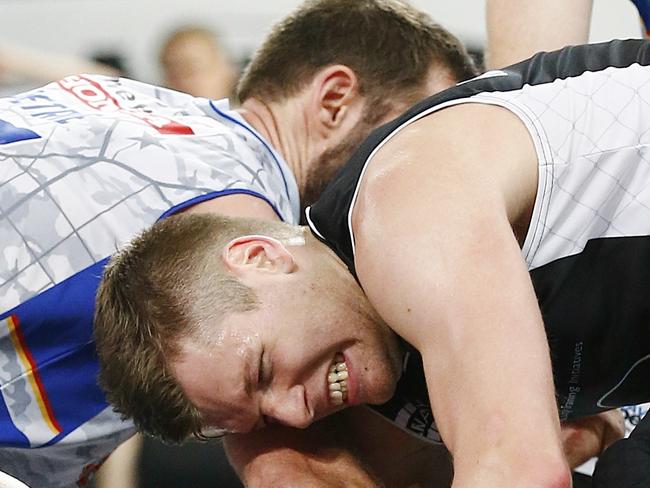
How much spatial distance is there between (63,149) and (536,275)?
0.65m

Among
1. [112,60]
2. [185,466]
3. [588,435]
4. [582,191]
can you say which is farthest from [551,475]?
[112,60]

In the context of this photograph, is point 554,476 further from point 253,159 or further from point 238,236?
point 253,159

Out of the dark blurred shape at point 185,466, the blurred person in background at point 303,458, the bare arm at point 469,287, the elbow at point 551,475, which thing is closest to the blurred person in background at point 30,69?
the dark blurred shape at point 185,466

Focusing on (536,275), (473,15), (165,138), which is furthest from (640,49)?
(473,15)

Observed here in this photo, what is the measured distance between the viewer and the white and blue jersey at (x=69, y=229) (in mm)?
1441

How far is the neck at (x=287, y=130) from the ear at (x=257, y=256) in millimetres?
547

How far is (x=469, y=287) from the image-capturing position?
969 mm

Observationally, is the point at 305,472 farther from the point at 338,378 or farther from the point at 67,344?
the point at 67,344

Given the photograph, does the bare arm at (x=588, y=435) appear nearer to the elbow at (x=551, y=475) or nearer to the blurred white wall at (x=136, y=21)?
the elbow at (x=551, y=475)

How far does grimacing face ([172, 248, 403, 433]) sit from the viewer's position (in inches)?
46.6

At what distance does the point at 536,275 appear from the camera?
3.80 feet

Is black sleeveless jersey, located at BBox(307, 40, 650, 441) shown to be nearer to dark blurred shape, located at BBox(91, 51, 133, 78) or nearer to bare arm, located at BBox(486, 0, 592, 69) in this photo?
bare arm, located at BBox(486, 0, 592, 69)

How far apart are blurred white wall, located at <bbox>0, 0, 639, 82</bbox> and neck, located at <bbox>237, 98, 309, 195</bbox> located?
5.74 feet

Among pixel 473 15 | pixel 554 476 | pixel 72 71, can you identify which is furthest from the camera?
pixel 473 15
